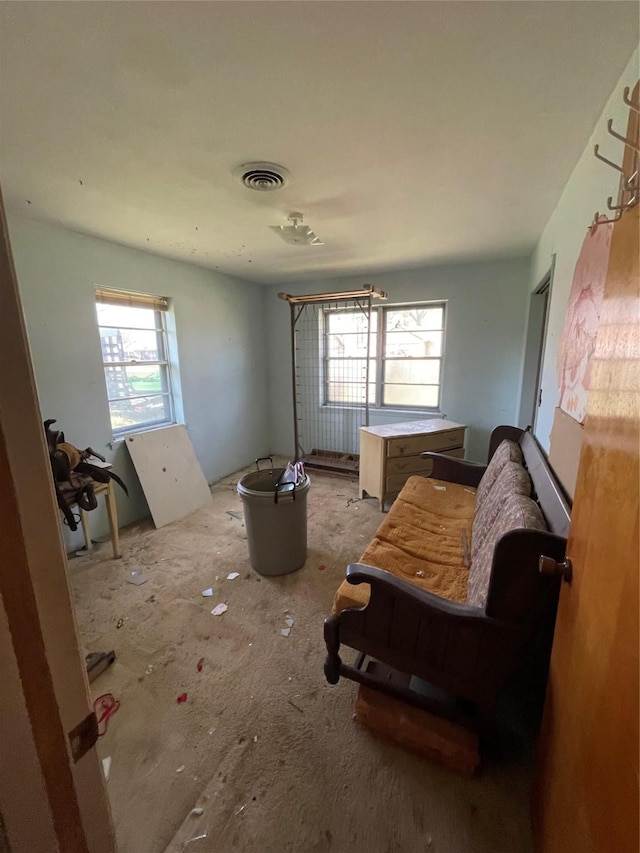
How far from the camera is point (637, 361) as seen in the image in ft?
2.06

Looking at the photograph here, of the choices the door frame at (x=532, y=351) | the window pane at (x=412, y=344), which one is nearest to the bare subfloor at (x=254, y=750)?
the door frame at (x=532, y=351)

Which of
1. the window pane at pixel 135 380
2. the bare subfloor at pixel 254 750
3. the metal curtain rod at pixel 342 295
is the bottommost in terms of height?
the bare subfloor at pixel 254 750

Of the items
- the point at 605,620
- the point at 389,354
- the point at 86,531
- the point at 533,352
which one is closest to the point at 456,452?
the point at 533,352

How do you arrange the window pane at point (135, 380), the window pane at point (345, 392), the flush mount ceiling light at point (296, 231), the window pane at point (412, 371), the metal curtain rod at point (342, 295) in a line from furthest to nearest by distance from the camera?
the window pane at point (345, 392)
the window pane at point (412, 371)
the metal curtain rod at point (342, 295)
the window pane at point (135, 380)
the flush mount ceiling light at point (296, 231)

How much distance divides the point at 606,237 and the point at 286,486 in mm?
1903

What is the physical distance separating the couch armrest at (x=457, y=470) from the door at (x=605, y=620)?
160 centimetres

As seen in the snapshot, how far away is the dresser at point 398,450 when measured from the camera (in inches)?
123

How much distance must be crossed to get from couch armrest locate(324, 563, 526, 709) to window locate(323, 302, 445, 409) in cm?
304

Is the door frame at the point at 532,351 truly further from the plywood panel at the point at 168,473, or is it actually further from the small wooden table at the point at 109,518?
the small wooden table at the point at 109,518

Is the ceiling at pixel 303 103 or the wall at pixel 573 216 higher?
the ceiling at pixel 303 103

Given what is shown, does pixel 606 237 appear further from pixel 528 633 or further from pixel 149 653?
pixel 149 653

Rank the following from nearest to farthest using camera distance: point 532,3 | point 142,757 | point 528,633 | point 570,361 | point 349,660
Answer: point 532,3, point 528,633, point 142,757, point 570,361, point 349,660

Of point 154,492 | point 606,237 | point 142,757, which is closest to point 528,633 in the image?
point 606,237

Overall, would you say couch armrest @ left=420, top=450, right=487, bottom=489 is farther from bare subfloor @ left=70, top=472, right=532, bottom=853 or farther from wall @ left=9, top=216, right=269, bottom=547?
wall @ left=9, top=216, right=269, bottom=547
